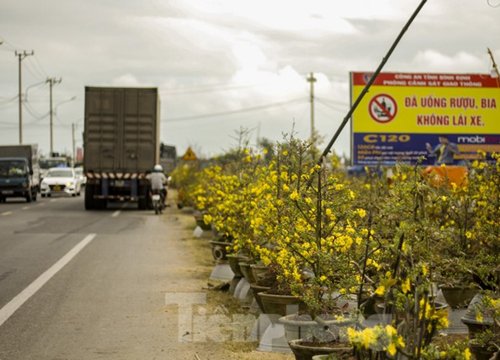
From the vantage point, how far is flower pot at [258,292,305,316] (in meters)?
9.20

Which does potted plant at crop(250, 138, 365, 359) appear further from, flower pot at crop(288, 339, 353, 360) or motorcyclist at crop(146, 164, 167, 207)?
motorcyclist at crop(146, 164, 167, 207)

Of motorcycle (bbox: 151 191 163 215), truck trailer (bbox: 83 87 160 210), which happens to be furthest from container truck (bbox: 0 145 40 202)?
motorcycle (bbox: 151 191 163 215)

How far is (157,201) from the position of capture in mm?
36375

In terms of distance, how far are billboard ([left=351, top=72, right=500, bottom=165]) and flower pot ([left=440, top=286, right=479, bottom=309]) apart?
20.4 metres

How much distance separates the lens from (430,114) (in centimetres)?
3148

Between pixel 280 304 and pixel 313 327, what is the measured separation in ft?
4.74

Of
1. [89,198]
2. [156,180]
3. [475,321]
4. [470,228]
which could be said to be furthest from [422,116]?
[475,321]

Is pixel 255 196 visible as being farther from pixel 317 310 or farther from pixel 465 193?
pixel 317 310

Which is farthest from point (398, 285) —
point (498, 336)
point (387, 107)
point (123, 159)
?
point (123, 159)

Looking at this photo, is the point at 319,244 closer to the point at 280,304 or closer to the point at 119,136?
the point at 280,304

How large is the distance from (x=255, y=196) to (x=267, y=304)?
5652mm

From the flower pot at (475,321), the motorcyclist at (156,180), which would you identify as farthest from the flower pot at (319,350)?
the motorcyclist at (156,180)

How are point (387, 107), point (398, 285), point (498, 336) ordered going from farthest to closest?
point (387, 107) → point (498, 336) → point (398, 285)

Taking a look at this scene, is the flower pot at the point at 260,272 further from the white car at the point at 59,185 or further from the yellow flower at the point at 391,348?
the white car at the point at 59,185
